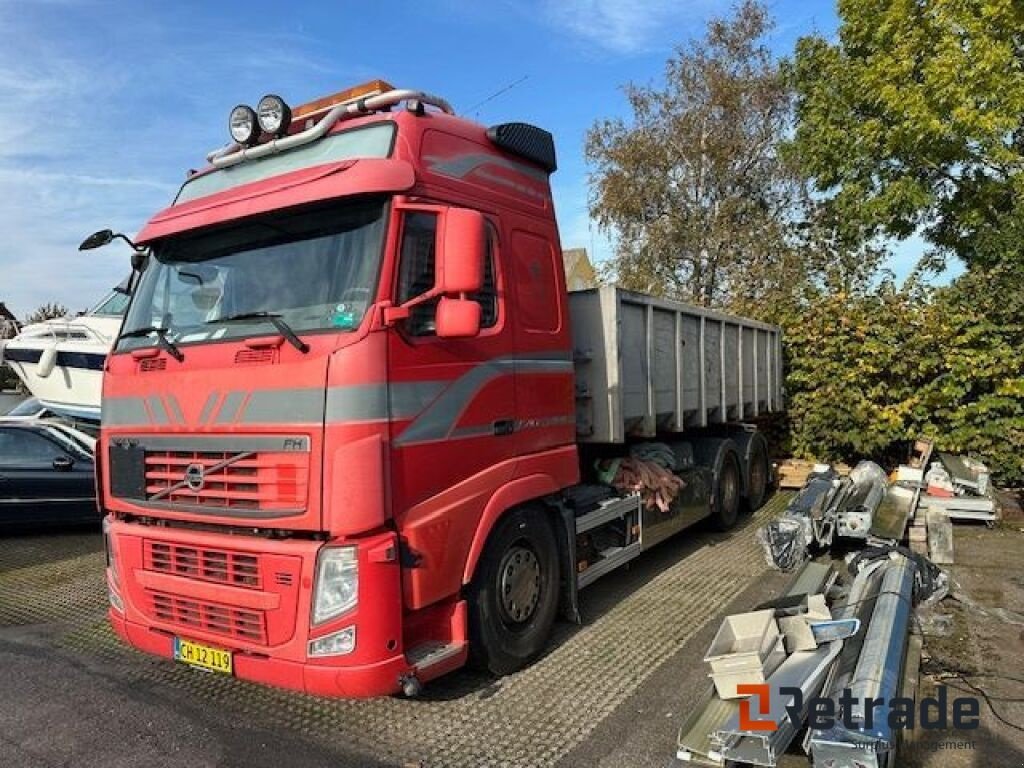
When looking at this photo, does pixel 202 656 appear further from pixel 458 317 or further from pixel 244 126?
pixel 244 126

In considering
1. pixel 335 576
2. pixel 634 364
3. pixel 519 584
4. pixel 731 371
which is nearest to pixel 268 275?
pixel 335 576

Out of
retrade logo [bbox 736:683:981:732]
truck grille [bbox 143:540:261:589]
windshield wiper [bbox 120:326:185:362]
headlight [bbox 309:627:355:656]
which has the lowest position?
retrade logo [bbox 736:683:981:732]

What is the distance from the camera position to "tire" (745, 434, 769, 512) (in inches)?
356

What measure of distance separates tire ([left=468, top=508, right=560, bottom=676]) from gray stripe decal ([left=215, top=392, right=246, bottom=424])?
1558mm

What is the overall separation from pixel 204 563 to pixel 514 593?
1.76 m

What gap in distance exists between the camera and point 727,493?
837 cm

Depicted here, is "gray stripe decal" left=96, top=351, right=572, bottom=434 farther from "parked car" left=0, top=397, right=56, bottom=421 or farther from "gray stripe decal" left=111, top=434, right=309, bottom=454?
"parked car" left=0, top=397, right=56, bottom=421

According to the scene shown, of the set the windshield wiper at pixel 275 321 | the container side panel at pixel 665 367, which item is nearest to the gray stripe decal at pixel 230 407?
the windshield wiper at pixel 275 321

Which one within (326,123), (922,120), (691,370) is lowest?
(691,370)

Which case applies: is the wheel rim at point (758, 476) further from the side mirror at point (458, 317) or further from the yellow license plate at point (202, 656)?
the yellow license plate at point (202, 656)

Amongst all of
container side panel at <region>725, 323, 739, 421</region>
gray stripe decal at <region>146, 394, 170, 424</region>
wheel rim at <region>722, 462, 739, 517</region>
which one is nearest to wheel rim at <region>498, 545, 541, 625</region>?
gray stripe decal at <region>146, 394, 170, 424</region>

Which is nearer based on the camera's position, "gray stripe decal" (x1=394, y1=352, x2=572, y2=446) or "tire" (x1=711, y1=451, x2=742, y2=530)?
"gray stripe decal" (x1=394, y1=352, x2=572, y2=446)

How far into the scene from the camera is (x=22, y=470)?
29.9 ft

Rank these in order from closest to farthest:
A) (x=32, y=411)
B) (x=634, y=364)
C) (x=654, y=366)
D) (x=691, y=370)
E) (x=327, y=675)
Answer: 1. (x=327, y=675)
2. (x=634, y=364)
3. (x=654, y=366)
4. (x=691, y=370)
5. (x=32, y=411)
